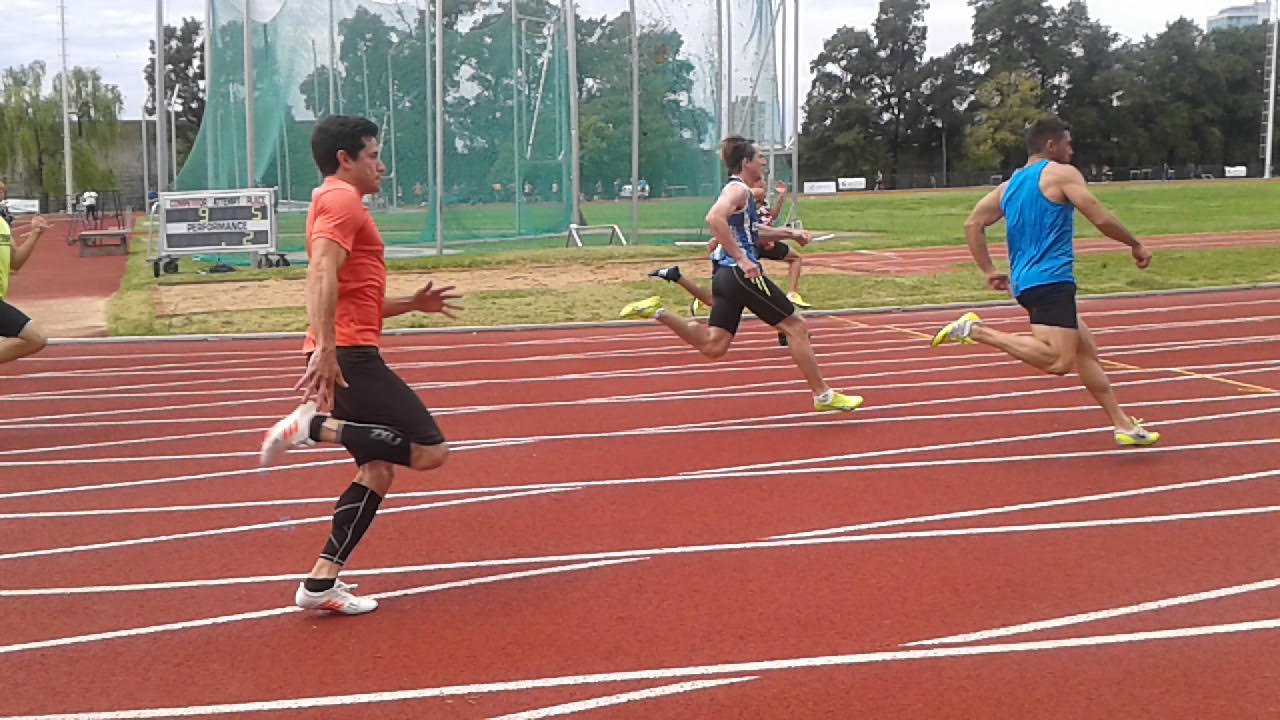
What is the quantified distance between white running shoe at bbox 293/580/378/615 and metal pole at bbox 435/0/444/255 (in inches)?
699

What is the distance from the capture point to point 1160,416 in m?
8.70

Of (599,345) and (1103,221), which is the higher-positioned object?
(1103,221)

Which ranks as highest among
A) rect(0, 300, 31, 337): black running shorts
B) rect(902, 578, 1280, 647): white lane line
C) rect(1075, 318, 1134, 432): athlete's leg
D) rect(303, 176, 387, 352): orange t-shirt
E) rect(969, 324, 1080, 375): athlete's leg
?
rect(303, 176, 387, 352): orange t-shirt

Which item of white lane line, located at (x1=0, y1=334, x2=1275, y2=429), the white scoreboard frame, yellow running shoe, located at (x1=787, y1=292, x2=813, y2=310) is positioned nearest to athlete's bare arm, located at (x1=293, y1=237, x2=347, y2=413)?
white lane line, located at (x1=0, y1=334, x2=1275, y2=429)

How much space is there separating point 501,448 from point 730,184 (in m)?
2.28

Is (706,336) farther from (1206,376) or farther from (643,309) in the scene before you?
(1206,376)

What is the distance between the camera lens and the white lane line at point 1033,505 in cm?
609

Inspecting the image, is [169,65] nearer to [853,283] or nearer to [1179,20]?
[1179,20]

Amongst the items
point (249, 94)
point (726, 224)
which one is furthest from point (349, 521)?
point (249, 94)

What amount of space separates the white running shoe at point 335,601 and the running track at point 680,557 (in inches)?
2.6

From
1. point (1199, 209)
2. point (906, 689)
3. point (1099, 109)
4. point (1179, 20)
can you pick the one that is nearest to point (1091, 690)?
point (906, 689)

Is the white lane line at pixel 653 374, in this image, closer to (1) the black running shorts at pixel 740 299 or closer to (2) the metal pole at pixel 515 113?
(1) the black running shorts at pixel 740 299

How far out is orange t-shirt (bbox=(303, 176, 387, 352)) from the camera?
4.82 metres

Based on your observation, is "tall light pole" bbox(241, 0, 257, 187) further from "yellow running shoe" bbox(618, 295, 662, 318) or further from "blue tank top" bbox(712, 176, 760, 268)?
"blue tank top" bbox(712, 176, 760, 268)
